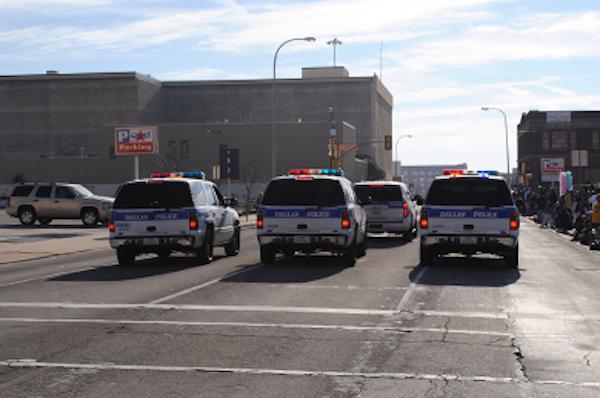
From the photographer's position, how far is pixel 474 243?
1891 cm

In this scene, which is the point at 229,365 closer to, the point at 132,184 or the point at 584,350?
the point at 584,350

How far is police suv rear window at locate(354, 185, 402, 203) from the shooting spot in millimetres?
28859

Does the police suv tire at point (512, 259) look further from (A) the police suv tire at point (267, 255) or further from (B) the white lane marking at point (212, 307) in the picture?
(B) the white lane marking at point (212, 307)

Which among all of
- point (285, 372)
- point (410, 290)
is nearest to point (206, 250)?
point (410, 290)

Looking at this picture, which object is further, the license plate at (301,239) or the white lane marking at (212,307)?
the license plate at (301,239)

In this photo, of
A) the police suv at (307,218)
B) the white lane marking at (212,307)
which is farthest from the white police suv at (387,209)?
the white lane marking at (212,307)

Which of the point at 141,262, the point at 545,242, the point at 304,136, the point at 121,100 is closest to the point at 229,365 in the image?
the point at 141,262

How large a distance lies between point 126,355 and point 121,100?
442 feet

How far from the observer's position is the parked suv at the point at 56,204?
4242 centimetres

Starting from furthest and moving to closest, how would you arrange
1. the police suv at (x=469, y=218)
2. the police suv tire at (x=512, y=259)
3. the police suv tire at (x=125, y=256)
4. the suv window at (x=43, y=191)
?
the suv window at (x=43, y=191) < the police suv tire at (x=125, y=256) < the police suv tire at (x=512, y=259) < the police suv at (x=469, y=218)

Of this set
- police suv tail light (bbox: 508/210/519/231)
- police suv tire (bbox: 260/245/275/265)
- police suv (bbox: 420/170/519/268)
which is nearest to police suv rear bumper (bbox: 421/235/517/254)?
police suv (bbox: 420/170/519/268)

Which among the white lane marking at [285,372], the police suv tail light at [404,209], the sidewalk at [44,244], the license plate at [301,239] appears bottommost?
the sidewalk at [44,244]

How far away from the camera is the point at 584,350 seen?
9.48m

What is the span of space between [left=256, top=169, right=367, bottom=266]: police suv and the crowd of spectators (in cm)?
912
